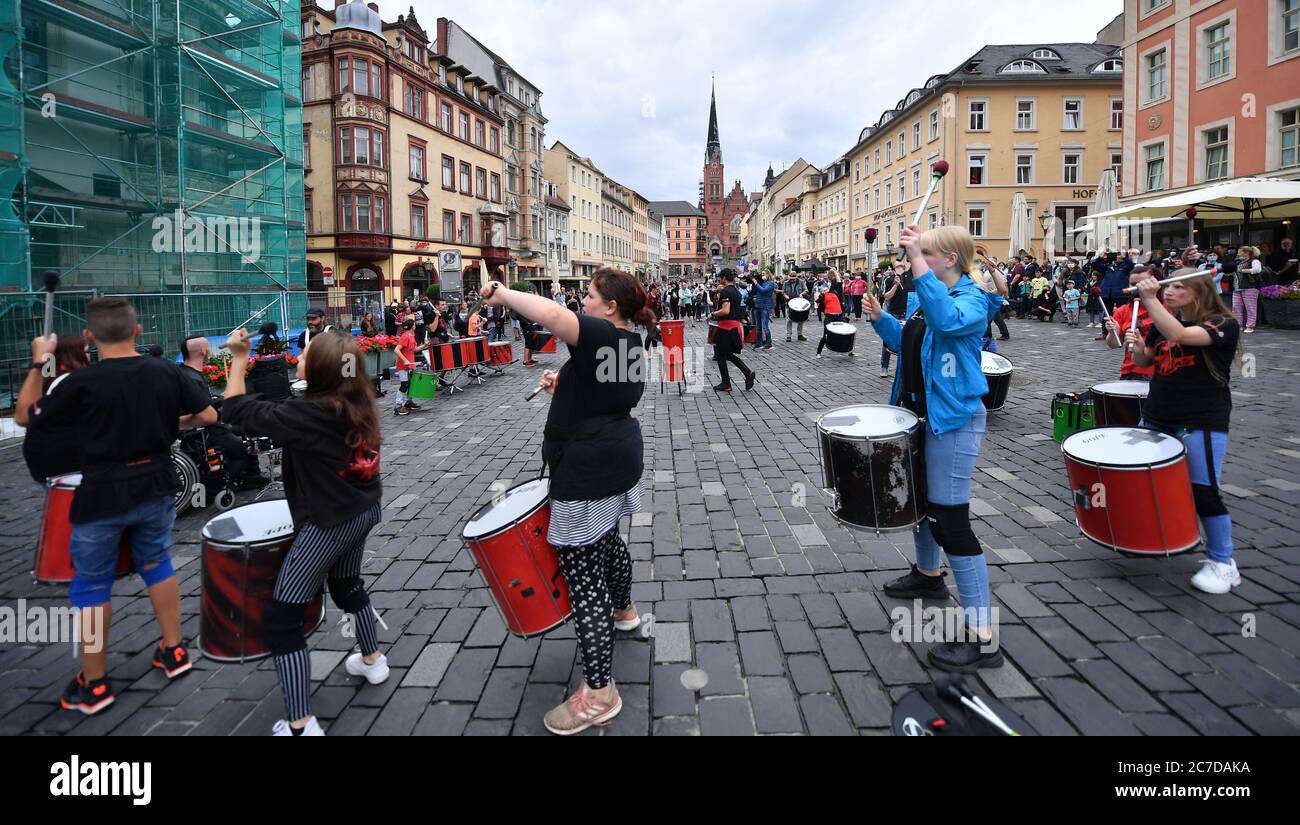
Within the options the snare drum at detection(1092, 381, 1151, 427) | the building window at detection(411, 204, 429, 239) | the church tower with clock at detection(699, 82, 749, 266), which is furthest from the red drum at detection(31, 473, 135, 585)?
the church tower with clock at detection(699, 82, 749, 266)

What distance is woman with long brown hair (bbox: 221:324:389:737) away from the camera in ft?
9.16

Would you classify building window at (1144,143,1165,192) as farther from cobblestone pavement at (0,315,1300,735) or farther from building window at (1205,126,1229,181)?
cobblestone pavement at (0,315,1300,735)

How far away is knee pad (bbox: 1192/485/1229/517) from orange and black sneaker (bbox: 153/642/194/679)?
5.49m

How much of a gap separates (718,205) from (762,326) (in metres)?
159

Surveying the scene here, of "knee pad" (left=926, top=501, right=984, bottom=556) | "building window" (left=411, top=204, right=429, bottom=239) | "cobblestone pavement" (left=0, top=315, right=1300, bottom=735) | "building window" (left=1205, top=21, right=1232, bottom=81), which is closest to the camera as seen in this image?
"cobblestone pavement" (left=0, top=315, right=1300, bottom=735)

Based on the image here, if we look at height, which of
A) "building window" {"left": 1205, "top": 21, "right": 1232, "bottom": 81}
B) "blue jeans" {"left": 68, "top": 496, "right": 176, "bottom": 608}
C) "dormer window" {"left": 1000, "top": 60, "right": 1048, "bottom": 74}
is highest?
"dormer window" {"left": 1000, "top": 60, "right": 1048, "bottom": 74}

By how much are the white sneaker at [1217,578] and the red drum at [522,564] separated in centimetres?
359

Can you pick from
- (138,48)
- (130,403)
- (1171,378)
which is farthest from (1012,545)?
(138,48)

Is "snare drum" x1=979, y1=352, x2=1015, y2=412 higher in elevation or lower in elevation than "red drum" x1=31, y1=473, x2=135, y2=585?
higher

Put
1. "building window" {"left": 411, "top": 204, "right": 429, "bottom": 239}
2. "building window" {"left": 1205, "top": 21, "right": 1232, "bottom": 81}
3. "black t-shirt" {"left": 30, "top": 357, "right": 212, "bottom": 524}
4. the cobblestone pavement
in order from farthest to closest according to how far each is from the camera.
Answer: "building window" {"left": 411, "top": 204, "right": 429, "bottom": 239}, "building window" {"left": 1205, "top": 21, "right": 1232, "bottom": 81}, "black t-shirt" {"left": 30, "top": 357, "right": 212, "bottom": 524}, the cobblestone pavement

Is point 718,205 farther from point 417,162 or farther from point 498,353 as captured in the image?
point 498,353

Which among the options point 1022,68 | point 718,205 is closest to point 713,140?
point 718,205

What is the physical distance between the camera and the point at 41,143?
51.8 ft

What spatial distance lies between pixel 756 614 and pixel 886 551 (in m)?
1.35
